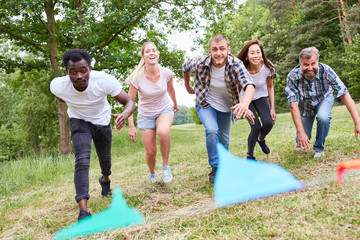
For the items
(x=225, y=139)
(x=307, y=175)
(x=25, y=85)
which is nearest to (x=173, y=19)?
(x=25, y=85)

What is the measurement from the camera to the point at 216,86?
4.29 m

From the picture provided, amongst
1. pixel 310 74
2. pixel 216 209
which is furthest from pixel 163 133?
pixel 310 74

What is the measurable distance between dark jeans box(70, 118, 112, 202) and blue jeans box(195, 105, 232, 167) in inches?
52.5

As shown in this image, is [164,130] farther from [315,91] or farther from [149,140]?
[315,91]

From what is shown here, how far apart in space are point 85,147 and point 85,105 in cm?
51

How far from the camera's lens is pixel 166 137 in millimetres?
4430

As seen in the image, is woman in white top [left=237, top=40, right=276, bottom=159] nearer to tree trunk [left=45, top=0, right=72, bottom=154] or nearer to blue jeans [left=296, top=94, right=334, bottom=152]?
blue jeans [left=296, top=94, right=334, bottom=152]

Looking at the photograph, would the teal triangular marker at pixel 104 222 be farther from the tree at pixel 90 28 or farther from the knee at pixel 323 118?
the tree at pixel 90 28

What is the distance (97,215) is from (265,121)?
2.96 metres

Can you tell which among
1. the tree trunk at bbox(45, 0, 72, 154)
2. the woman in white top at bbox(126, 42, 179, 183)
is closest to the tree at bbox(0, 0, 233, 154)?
the tree trunk at bbox(45, 0, 72, 154)

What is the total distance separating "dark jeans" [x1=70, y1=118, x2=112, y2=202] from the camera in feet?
11.0

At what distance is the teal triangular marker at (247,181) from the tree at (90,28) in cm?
823

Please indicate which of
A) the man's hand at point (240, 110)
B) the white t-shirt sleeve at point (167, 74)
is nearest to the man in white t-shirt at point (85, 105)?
the white t-shirt sleeve at point (167, 74)

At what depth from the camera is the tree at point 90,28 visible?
1121 centimetres
